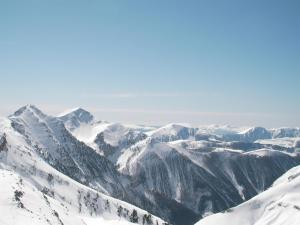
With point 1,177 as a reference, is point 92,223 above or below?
below

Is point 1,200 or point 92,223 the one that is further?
point 92,223

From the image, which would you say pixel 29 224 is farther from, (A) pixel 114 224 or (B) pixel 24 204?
(A) pixel 114 224

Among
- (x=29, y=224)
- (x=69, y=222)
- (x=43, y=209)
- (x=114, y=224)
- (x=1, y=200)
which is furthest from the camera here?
(x=114, y=224)

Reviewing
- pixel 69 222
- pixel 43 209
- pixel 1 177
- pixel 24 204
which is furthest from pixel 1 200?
pixel 1 177

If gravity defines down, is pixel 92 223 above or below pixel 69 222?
below

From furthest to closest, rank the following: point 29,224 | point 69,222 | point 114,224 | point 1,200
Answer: point 114,224, point 69,222, point 1,200, point 29,224

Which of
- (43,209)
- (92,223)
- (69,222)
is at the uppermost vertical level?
(43,209)

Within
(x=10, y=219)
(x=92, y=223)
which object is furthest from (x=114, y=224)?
(x=10, y=219)

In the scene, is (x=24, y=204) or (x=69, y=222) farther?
(x=69, y=222)

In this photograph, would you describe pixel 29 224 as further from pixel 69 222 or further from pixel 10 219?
pixel 69 222
